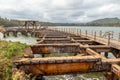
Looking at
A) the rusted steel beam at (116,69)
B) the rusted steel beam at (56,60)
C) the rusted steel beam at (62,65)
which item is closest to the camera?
the rusted steel beam at (116,69)

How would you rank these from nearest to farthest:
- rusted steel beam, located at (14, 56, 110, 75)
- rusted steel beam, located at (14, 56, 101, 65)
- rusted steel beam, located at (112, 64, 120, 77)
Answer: rusted steel beam, located at (112, 64, 120, 77)
rusted steel beam, located at (14, 56, 101, 65)
rusted steel beam, located at (14, 56, 110, 75)

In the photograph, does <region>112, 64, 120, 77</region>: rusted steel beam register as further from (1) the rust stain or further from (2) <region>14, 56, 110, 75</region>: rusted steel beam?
(1) the rust stain

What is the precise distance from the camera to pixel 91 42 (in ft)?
62.0

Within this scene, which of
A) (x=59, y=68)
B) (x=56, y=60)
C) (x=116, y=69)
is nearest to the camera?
(x=116, y=69)

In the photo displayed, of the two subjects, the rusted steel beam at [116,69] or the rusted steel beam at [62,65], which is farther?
the rusted steel beam at [62,65]

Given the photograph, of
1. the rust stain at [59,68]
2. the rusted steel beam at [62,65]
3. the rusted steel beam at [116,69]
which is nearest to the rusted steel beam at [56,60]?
the rusted steel beam at [62,65]

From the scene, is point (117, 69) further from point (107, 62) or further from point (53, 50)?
point (53, 50)

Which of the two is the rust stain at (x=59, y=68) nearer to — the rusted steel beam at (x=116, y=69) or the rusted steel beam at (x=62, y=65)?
the rusted steel beam at (x=62, y=65)

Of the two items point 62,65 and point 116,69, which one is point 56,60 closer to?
point 62,65

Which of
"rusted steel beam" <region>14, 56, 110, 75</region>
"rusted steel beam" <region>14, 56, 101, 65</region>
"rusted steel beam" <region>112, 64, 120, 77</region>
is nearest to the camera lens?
"rusted steel beam" <region>112, 64, 120, 77</region>

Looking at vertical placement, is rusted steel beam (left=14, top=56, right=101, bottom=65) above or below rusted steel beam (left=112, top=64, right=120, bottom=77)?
above

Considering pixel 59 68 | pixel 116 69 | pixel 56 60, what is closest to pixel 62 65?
pixel 59 68

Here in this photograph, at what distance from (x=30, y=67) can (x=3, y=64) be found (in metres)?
1.11

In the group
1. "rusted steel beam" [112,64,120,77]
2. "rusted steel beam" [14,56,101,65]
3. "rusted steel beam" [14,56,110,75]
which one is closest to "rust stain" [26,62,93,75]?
"rusted steel beam" [14,56,110,75]
